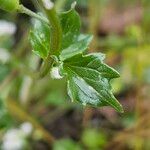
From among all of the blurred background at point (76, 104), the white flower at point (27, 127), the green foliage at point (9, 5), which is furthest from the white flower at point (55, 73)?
the white flower at point (27, 127)

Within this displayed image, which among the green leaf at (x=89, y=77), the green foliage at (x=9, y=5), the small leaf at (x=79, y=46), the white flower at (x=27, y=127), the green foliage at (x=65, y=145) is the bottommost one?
the green foliage at (x=65, y=145)

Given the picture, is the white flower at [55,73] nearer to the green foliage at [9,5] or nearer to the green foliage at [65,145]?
the green foliage at [9,5]

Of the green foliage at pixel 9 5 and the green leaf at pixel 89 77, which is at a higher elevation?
the green foliage at pixel 9 5

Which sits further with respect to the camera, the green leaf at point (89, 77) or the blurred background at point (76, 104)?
the blurred background at point (76, 104)

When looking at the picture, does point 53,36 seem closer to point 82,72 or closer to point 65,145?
point 82,72

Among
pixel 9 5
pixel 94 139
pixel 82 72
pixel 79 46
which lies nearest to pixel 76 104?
pixel 94 139

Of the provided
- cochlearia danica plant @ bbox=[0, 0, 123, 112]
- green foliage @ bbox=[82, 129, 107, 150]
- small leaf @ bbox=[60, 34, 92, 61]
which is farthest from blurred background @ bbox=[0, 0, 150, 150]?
cochlearia danica plant @ bbox=[0, 0, 123, 112]
